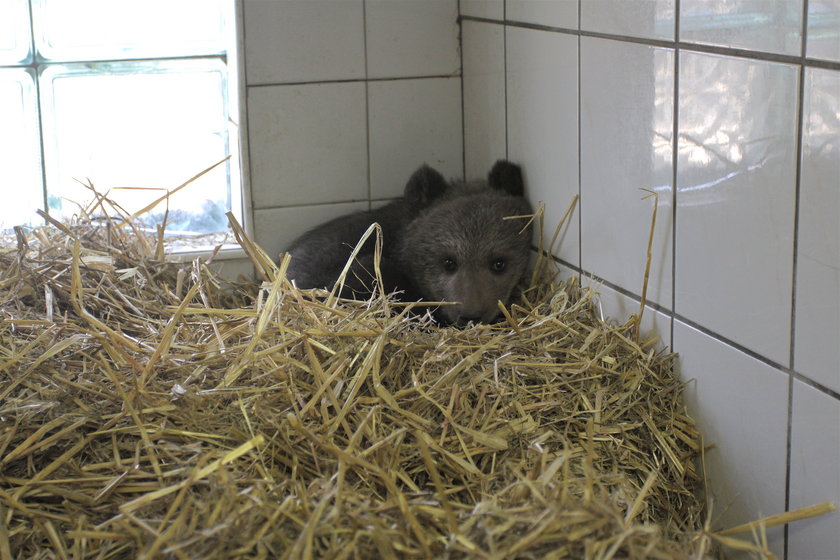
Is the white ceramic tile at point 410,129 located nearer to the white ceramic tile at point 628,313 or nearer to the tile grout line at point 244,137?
the tile grout line at point 244,137

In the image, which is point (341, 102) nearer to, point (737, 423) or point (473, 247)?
point (473, 247)

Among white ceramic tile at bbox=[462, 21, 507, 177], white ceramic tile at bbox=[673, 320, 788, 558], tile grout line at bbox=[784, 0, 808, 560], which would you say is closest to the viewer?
tile grout line at bbox=[784, 0, 808, 560]

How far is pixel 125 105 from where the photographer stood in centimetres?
364

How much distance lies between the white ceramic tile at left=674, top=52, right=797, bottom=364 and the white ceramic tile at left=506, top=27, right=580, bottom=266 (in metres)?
0.58

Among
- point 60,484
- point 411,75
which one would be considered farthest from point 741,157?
point 411,75

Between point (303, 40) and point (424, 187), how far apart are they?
697 millimetres

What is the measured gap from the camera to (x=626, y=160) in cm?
239

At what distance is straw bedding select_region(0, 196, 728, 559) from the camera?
1.61 meters

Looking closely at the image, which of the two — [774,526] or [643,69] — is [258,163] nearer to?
[643,69]

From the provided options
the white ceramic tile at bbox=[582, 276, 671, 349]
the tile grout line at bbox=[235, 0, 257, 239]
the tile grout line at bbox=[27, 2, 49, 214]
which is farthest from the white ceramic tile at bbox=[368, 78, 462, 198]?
the tile grout line at bbox=[27, 2, 49, 214]

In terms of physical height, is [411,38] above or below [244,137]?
above

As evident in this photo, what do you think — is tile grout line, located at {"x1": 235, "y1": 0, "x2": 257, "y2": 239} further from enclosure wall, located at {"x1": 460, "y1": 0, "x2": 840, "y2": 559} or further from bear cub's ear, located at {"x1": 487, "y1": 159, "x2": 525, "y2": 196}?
enclosure wall, located at {"x1": 460, "y1": 0, "x2": 840, "y2": 559}

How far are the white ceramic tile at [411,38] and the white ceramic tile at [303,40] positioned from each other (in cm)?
5

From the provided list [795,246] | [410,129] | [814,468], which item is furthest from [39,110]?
[814,468]
